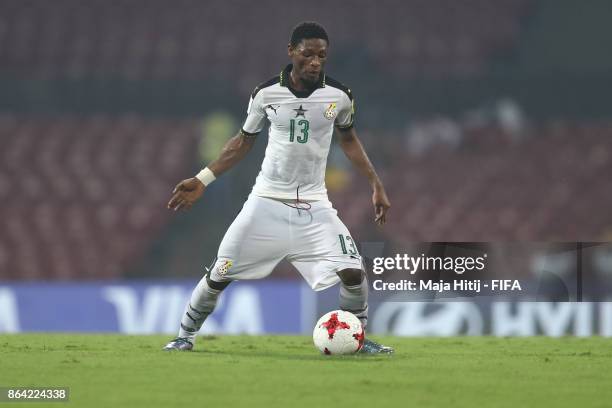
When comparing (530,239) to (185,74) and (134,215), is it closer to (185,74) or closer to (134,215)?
(134,215)

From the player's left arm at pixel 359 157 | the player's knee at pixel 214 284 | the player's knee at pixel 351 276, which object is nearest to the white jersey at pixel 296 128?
the player's left arm at pixel 359 157

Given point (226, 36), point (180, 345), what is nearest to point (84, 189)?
point (226, 36)

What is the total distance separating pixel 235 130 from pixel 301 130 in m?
17.5

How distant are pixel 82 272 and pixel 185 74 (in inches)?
335

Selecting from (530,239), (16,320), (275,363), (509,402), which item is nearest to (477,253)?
(275,363)

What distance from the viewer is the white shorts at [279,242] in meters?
8.74

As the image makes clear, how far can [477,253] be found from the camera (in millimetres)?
10867

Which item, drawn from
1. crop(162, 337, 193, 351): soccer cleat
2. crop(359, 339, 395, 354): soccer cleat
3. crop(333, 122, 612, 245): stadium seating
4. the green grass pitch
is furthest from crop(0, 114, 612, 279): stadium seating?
crop(162, 337, 193, 351): soccer cleat

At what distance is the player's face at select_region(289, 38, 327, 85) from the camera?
27.8 feet

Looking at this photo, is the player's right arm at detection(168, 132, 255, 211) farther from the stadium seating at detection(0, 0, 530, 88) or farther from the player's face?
the stadium seating at detection(0, 0, 530, 88)

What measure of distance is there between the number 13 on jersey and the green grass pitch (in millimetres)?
1613

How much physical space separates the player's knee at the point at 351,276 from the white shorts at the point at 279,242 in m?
0.04

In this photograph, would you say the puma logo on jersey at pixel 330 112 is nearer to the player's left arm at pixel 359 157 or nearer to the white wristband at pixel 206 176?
the player's left arm at pixel 359 157

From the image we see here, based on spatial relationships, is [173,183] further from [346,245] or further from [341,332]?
[341,332]
